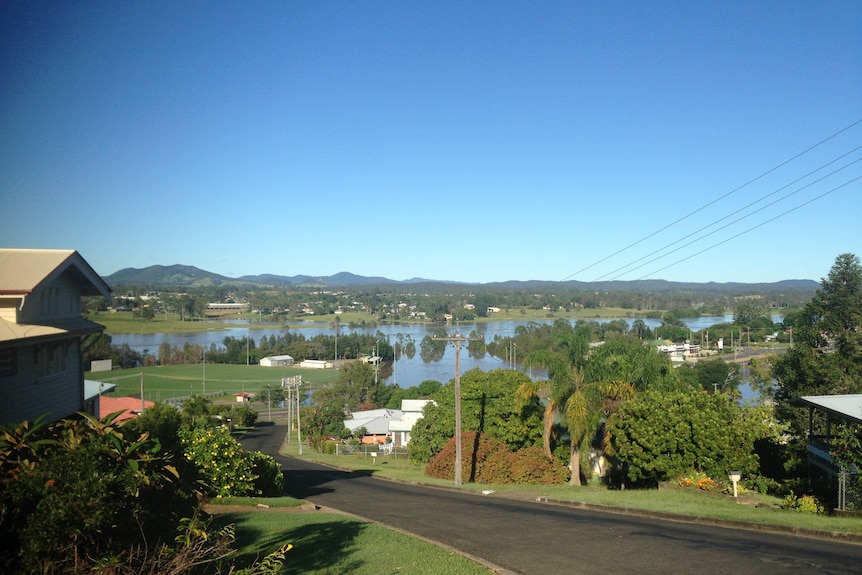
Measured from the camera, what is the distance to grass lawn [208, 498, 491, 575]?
8.81m

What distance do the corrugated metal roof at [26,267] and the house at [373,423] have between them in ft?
128

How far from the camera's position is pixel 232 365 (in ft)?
310

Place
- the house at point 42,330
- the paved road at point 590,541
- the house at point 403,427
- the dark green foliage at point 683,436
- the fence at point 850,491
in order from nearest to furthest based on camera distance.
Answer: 1. the paved road at point 590,541
2. the house at point 42,330
3. the fence at point 850,491
4. the dark green foliage at point 683,436
5. the house at point 403,427

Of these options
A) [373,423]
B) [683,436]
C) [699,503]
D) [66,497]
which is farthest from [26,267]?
[373,423]

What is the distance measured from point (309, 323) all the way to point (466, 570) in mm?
157467

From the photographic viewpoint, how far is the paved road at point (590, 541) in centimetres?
948

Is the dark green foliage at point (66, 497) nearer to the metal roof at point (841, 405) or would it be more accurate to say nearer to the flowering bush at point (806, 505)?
the flowering bush at point (806, 505)

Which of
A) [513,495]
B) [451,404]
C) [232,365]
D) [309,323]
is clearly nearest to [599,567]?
[513,495]

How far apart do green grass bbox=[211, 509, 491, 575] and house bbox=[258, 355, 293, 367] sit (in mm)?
87633

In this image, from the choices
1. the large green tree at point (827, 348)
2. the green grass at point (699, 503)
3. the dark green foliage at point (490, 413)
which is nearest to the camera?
the green grass at point (699, 503)

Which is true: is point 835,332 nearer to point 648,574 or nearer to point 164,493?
point 648,574

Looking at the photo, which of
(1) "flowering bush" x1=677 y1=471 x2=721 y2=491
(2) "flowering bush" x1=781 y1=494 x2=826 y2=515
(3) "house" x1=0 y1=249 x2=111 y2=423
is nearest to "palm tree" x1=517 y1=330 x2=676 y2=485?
(1) "flowering bush" x1=677 y1=471 x2=721 y2=491

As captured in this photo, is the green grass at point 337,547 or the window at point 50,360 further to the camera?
the window at point 50,360

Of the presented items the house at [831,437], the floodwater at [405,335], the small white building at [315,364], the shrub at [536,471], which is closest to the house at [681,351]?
the floodwater at [405,335]
